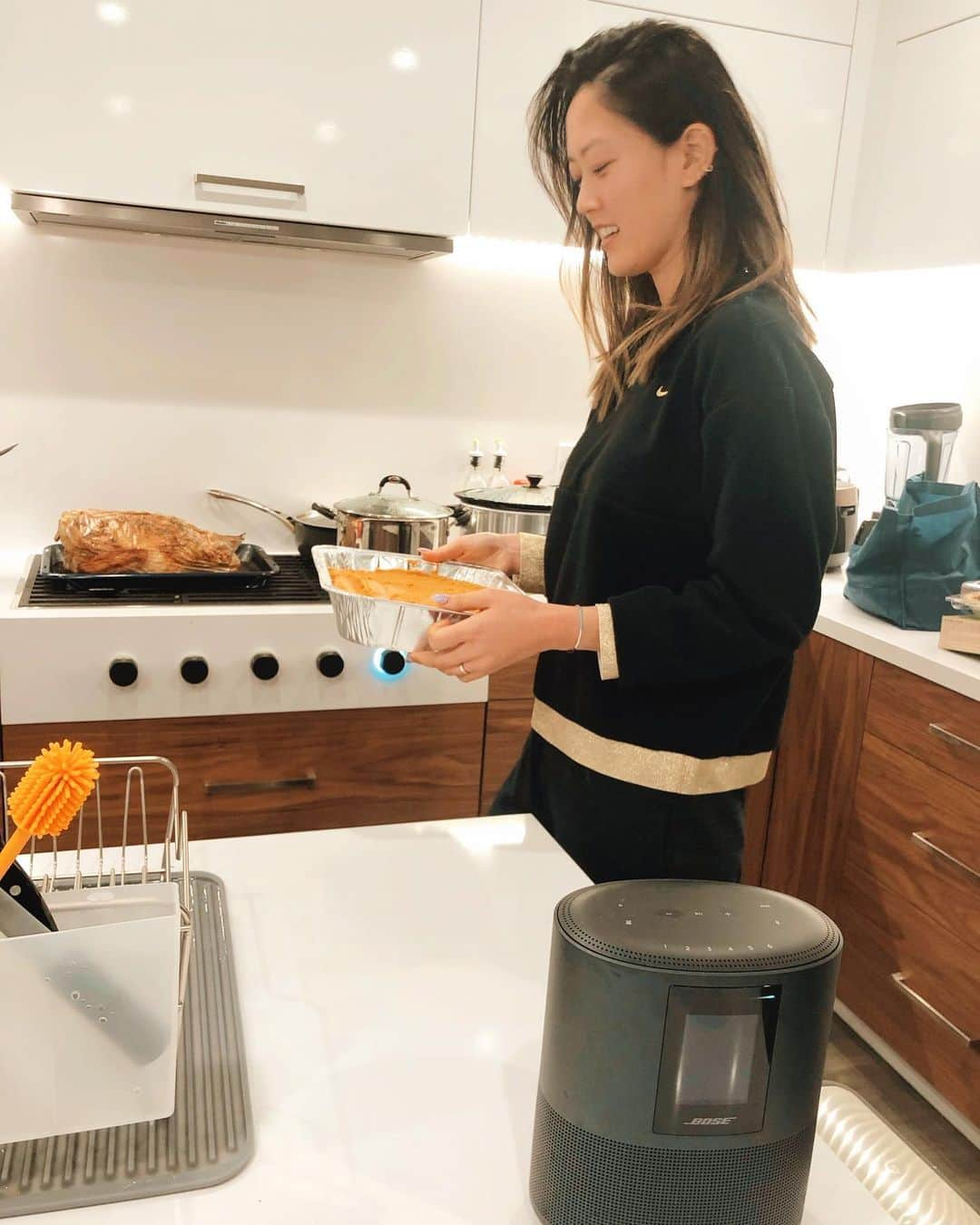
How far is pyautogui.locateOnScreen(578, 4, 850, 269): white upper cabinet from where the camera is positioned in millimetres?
2229

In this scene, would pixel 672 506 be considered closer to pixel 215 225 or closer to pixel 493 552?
pixel 493 552

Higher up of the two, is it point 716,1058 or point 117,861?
point 716,1058

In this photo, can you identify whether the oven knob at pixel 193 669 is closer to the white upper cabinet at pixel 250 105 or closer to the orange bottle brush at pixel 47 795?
the white upper cabinet at pixel 250 105

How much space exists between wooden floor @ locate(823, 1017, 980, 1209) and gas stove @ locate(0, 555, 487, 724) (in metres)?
1.01

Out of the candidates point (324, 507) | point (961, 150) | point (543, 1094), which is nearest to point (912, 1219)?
point (543, 1094)

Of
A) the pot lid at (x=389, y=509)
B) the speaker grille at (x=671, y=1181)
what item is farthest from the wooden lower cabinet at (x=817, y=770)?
the speaker grille at (x=671, y=1181)

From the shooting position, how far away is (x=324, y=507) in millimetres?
2369

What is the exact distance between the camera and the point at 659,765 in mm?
1212

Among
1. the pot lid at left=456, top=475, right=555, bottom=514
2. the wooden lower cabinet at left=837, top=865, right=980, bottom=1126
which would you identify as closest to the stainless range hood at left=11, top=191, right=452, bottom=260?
the pot lid at left=456, top=475, right=555, bottom=514

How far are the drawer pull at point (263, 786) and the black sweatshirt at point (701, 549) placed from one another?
85cm

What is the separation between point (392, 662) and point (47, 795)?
4.67 feet

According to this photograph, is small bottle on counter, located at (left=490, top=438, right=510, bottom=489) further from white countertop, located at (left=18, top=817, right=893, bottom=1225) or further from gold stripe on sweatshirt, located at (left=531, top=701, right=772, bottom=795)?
white countertop, located at (left=18, top=817, right=893, bottom=1225)

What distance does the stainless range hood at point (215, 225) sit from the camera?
6.28 feet

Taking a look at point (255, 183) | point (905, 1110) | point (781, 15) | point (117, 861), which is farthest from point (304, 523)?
point (905, 1110)
